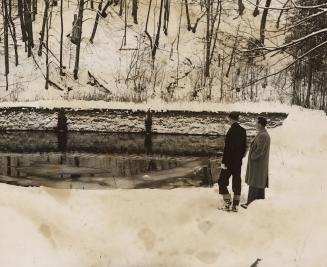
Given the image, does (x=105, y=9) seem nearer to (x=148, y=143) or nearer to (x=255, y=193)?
(x=148, y=143)

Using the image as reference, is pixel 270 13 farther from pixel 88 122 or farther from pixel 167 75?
pixel 88 122

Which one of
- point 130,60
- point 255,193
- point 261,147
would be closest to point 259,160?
point 261,147

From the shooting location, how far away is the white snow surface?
23703 mm

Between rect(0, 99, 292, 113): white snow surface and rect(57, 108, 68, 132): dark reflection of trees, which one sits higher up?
rect(0, 99, 292, 113): white snow surface

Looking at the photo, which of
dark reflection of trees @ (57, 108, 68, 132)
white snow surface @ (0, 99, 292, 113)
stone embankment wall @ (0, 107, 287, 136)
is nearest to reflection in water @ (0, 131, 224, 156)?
dark reflection of trees @ (57, 108, 68, 132)

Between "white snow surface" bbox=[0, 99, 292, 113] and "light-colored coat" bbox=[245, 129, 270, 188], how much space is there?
14128 millimetres

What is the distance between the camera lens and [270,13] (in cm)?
3953

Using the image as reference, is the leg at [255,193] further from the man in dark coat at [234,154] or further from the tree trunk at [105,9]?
the tree trunk at [105,9]

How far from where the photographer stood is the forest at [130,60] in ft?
93.4

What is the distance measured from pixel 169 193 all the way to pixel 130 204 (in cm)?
105

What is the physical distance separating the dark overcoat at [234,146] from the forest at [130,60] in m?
16.9

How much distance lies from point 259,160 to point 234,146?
1.81ft

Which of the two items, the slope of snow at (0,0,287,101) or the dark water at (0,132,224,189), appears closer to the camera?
the dark water at (0,132,224,189)

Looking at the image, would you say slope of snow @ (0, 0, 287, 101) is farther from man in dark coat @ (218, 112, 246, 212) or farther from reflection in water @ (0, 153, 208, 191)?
man in dark coat @ (218, 112, 246, 212)
